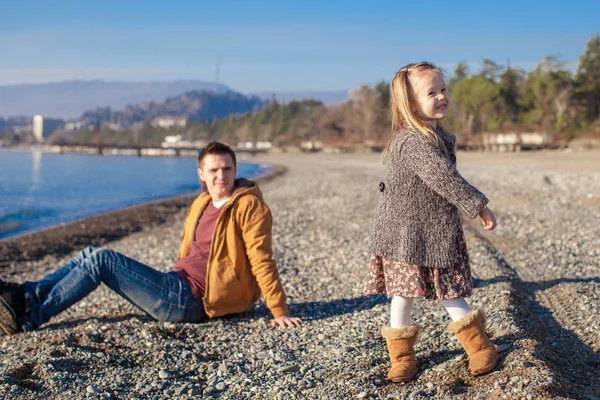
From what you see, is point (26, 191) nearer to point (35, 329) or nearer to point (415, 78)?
point (35, 329)

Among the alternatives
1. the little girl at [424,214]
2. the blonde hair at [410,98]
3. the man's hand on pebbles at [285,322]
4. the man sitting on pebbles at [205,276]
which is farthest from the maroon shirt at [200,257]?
the blonde hair at [410,98]

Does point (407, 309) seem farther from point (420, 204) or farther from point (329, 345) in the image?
point (329, 345)

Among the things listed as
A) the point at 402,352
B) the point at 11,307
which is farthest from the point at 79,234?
the point at 402,352

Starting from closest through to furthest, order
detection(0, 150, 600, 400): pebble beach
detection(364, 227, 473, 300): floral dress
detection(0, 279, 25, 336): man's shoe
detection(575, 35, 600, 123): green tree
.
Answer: detection(364, 227, 473, 300): floral dress
detection(0, 150, 600, 400): pebble beach
detection(0, 279, 25, 336): man's shoe
detection(575, 35, 600, 123): green tree

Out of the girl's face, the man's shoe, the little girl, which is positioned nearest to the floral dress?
the little girl

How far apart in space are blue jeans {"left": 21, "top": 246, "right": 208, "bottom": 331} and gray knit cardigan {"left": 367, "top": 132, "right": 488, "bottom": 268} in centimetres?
204

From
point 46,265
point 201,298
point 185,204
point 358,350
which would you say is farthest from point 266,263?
point 185,204

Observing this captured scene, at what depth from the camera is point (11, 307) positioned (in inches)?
193

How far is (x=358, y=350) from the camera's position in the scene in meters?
4.38

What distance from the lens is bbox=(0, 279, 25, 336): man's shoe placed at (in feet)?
15.9

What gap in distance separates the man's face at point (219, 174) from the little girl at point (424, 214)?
5.54 feet

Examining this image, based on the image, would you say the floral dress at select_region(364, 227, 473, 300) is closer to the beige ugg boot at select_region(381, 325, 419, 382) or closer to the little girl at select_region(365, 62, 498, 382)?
the little girl at select_region(365, 62, 498, 382)

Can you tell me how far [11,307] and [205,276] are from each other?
4.73 ft

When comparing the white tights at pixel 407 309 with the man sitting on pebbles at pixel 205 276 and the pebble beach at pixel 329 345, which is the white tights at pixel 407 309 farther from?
the man sitting on pebbles at pixel 205 276
